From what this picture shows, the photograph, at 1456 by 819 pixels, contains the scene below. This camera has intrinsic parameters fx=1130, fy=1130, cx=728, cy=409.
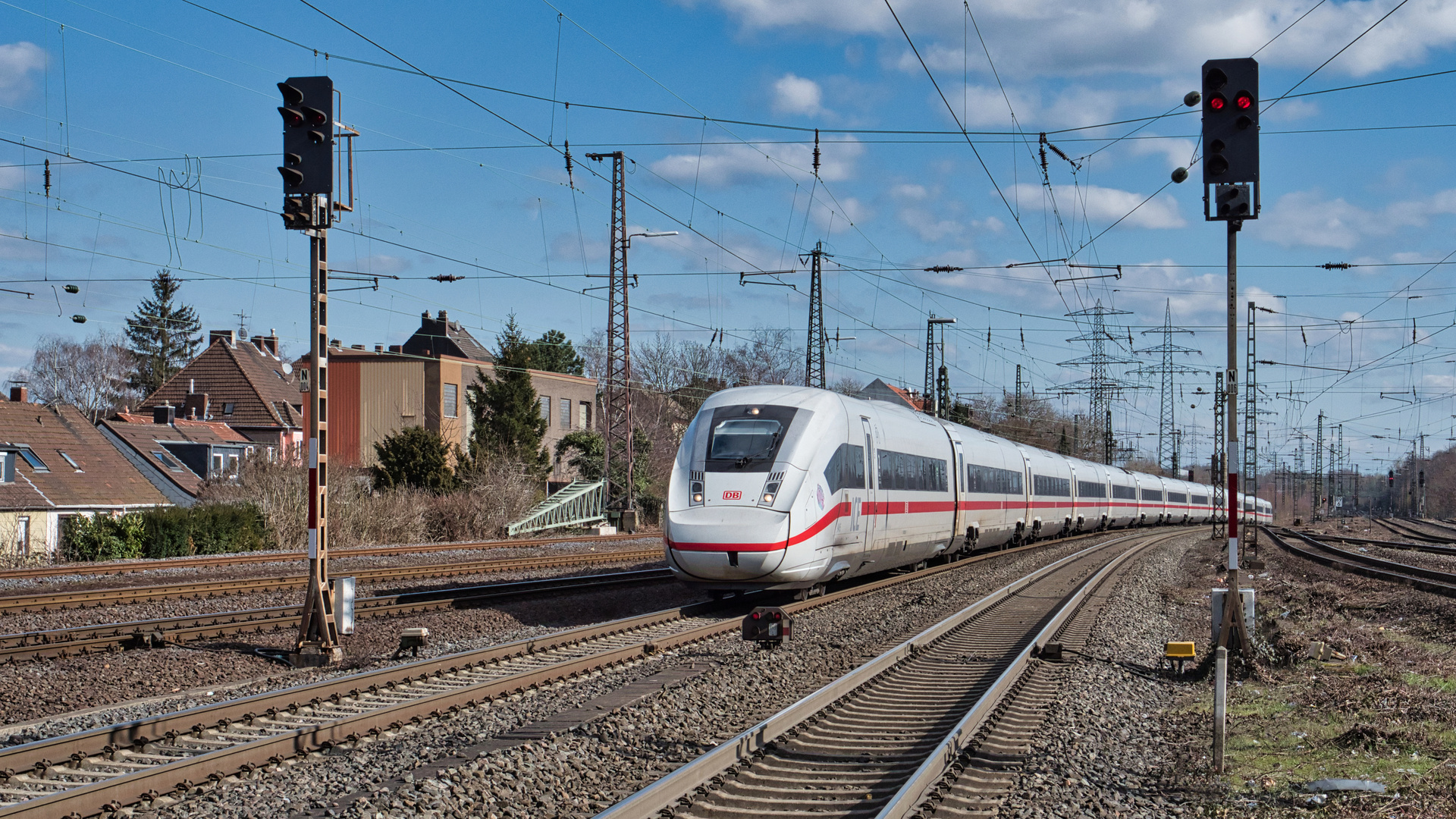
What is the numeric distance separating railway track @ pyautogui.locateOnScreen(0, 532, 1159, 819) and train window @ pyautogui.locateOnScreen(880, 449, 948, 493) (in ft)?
24.5

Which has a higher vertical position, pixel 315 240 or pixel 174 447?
pixel 315 240

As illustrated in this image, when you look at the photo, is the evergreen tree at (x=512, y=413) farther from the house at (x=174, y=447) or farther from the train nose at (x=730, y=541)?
the train nose at (x=730, y=541)

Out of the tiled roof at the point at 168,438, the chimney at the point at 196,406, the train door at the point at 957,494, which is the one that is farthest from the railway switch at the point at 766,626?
the chimney at the point at 196,406

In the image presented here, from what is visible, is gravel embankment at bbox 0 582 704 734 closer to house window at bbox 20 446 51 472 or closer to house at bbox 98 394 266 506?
house window at bbox 20 446 51 472

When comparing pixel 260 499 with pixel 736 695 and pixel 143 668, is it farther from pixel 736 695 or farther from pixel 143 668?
pixel 736 695

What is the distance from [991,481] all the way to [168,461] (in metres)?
37.5

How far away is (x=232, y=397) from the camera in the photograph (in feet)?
205

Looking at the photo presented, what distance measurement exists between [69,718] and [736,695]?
5384 millimetres

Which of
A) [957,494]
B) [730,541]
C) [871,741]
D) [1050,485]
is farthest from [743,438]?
[1050,485]

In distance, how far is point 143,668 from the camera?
11.4 meters

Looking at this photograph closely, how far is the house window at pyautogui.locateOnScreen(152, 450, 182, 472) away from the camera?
160 ft

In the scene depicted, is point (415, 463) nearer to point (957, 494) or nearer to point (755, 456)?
point (957, 494)

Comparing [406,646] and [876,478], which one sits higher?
[876,478]

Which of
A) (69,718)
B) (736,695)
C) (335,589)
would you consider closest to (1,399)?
(335,589)
